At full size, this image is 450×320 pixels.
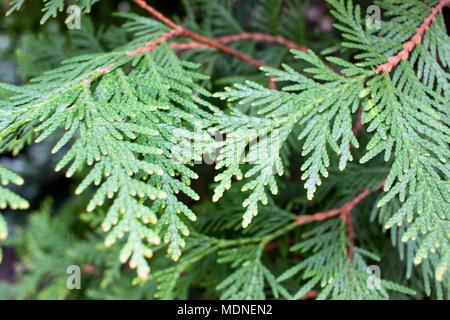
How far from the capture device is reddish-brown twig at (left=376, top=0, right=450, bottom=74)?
49.6 inches

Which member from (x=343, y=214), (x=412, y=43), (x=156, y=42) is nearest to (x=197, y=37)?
(x=156, y=42)

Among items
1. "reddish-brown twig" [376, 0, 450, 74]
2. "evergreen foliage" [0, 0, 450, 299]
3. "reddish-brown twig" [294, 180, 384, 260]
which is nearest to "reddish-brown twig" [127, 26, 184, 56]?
"evergreen foliage" [0, 0, 450, 299]

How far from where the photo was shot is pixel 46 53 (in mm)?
2156

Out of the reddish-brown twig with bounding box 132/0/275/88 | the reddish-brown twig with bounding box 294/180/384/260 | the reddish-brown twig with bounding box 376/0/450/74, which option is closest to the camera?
the reddish-brown twig with bounding box 376/0/450/74

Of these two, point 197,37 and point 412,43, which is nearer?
point 412,43

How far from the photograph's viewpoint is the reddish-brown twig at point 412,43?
126 cm

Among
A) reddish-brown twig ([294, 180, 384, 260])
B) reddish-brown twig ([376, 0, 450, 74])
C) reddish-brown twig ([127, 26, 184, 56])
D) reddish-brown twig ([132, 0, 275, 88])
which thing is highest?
reddish-brown twig ([132, 0, 275, 88])

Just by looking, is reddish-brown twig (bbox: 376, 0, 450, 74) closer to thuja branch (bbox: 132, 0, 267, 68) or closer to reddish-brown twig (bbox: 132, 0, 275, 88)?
reddish-brown twig (bbox: 132, 0, 275, 88)

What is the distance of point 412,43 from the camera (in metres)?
1.33

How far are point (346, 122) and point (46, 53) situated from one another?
5.88ft

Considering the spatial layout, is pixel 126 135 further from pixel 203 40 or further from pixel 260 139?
pixel 203 40

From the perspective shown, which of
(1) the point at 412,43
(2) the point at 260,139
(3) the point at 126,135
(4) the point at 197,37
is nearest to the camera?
(3) the point at 126,135
